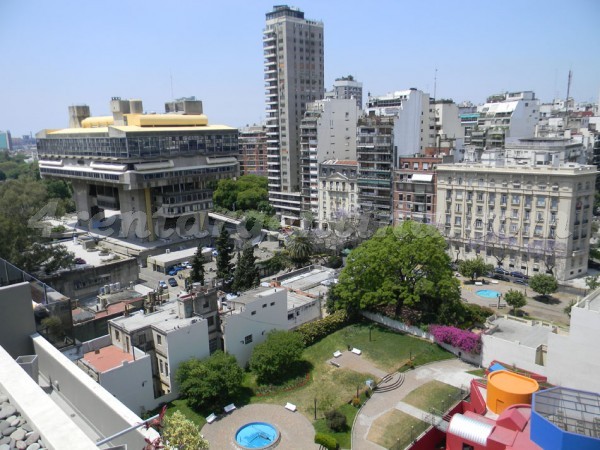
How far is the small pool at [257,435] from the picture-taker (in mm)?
21422

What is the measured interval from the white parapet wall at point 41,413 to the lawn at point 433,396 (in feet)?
68.3

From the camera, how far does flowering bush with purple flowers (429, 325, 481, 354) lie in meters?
27.5

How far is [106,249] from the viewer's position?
155 feet

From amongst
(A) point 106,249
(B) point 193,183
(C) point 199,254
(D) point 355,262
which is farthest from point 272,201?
(D) point 355,262

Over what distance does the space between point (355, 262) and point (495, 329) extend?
31.0 feet

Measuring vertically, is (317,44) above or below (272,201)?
above

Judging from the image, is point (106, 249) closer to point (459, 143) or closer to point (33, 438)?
point (459, 143)

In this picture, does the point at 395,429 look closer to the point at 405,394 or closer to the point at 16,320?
the point at 405,394

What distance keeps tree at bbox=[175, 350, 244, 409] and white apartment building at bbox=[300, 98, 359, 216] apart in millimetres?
37855

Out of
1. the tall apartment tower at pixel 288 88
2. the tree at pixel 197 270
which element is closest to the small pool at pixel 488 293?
Result: the tree at pixel 197 270

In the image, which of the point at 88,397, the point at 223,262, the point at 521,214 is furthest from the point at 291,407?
the point at 521,214

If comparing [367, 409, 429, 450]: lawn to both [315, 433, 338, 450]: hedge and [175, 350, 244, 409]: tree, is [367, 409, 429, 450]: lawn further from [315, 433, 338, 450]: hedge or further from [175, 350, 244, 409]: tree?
[175, 350, 244, 409]: tree

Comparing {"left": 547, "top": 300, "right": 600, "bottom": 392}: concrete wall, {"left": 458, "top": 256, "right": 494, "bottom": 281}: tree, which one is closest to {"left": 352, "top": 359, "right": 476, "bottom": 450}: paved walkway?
{"left": 547, "top": 300, "right": 600, "bottom": 392}: concrete wall

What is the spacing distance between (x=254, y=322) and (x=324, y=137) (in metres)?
36.0
